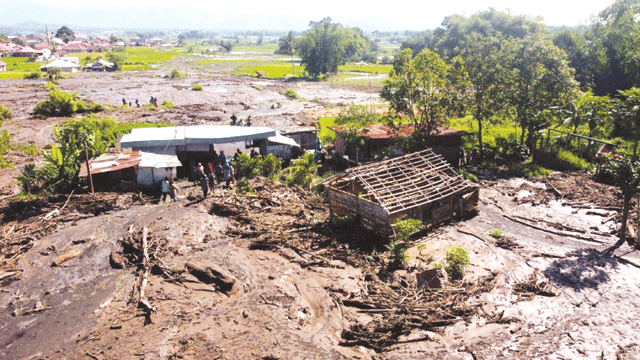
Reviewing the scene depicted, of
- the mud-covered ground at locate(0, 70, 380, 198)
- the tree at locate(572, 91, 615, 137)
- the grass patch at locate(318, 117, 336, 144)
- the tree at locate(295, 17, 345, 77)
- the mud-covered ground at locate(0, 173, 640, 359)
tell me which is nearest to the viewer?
the mud-covered ground at locate(0, 173, 640, 359)

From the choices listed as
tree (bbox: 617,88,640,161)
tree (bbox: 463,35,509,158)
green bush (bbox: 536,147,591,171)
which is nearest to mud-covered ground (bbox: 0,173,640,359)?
tree (bbox: 617,88,640,161)

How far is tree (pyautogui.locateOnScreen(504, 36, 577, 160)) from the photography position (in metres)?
26.6

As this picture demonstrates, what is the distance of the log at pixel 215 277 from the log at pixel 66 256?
4.30m

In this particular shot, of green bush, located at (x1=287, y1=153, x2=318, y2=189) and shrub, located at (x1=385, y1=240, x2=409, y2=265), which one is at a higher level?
green bush, located at (x1=287, y1=153, x2=318, y2=189)

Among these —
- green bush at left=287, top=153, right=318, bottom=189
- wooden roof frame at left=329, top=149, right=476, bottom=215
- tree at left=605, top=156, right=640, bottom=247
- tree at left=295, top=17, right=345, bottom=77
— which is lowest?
green bush at left=287, top=153, right=318, bottom=189

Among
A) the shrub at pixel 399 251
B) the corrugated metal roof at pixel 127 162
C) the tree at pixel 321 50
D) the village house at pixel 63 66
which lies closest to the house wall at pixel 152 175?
the corrugated metal roof at pixel 127 162

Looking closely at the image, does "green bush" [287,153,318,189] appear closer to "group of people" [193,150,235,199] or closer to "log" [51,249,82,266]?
"group of people" [193,150,235,199]

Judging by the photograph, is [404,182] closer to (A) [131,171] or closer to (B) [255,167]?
(B) [255,167]

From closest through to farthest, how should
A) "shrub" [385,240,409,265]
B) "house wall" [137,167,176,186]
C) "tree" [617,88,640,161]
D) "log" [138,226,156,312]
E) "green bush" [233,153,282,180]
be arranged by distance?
"log" [138,226,156,312], "shrub" [385,240,409,265], "tree" [617,88,640,161], "house wall" [137,167,176,186], "green bush" [233,153,282,180]

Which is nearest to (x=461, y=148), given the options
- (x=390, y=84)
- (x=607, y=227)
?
(x=390, y=84)

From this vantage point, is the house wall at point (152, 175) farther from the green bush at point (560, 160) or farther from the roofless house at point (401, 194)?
the green bush at point (560, 160)

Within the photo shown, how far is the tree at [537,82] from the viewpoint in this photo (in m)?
26.6

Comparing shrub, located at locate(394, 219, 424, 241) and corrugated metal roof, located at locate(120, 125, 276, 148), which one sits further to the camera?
corrugated metal roof, located at locate(120, 125, 276, 148)

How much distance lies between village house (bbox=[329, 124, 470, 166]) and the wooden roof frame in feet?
20.2
